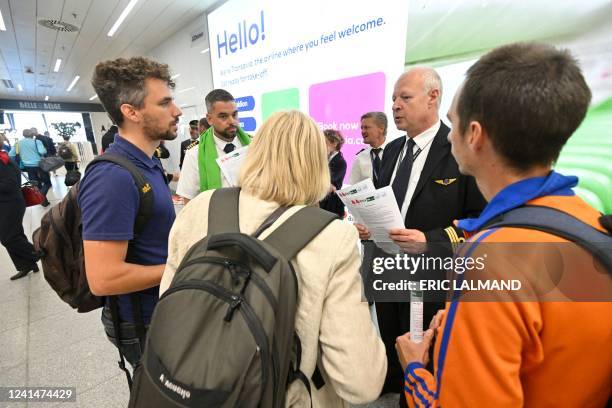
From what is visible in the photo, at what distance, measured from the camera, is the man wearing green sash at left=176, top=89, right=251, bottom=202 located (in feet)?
6.76

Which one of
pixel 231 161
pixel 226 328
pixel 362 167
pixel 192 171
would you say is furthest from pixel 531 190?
pixel 362 167

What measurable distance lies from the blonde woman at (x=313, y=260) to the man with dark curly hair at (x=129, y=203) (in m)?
0.26

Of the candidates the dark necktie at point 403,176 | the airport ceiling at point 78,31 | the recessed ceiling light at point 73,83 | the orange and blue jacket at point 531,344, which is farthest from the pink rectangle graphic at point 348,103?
the recessed ceiling light at point 73,83

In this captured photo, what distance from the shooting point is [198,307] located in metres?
0.60

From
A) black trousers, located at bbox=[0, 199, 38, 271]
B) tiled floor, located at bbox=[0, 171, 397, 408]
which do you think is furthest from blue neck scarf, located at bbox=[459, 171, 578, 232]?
black trousers, located at bbox=[0, 199, 38, 271]

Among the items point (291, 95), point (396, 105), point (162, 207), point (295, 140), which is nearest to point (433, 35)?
point (396, 105)

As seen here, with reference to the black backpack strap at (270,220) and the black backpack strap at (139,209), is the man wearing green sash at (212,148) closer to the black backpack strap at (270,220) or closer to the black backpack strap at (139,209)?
the black backpack strap at (139,209)

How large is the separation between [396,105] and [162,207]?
48.9 inches

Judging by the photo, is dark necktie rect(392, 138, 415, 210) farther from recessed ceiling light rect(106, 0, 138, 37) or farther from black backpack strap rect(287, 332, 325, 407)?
recessed ceiling light rect(106, 0, 138, 37)

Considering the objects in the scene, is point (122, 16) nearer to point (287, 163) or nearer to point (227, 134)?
point (227, 134)

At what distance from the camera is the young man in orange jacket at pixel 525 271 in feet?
1.62

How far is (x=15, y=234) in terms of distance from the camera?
3.00 metres

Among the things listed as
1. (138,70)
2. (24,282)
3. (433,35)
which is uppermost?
(433,35)

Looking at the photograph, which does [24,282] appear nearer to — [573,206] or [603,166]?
[573,206]
